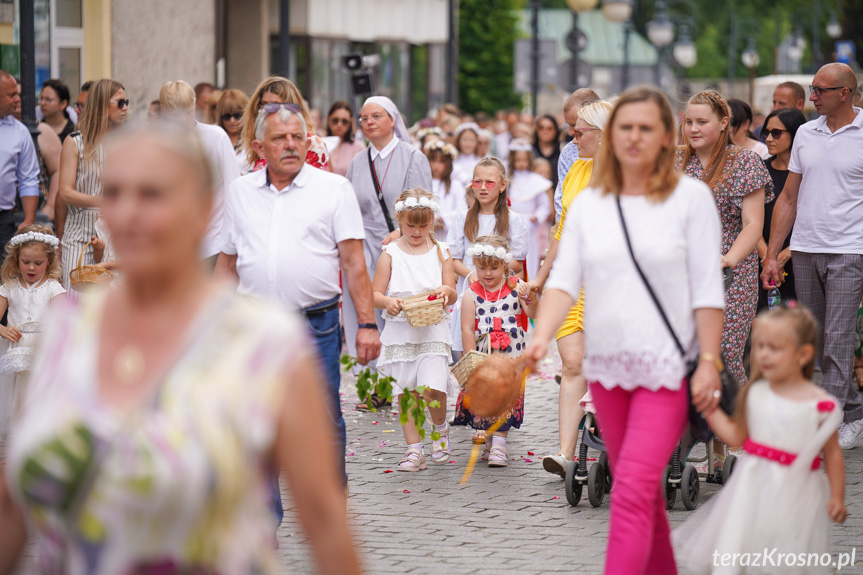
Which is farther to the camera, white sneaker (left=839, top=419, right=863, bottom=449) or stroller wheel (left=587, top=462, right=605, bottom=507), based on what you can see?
white sneaker (left=839, top=419, right=863, bottom=449)

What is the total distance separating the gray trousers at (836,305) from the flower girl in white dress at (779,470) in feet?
11.9

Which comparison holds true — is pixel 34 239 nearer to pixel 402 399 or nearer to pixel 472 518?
pixel 402 399

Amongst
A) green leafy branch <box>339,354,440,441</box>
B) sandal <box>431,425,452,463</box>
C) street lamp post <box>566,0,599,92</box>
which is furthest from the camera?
street lamp post <box>566,0,599,92</box>

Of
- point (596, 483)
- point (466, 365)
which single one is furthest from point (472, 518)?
point (466, 365)

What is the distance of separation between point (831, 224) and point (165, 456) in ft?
21.8

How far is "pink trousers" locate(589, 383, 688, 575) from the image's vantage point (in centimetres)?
420

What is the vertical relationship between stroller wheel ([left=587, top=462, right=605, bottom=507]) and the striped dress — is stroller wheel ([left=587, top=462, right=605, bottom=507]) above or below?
below

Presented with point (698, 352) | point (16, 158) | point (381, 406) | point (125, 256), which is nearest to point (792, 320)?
point (698, 352)

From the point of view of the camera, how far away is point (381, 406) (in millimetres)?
9891

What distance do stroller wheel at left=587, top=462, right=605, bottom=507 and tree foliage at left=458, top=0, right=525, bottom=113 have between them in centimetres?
4766

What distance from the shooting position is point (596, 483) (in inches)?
261

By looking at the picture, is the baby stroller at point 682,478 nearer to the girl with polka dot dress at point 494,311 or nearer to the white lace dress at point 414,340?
the girl with polka dot dress at point 494,311

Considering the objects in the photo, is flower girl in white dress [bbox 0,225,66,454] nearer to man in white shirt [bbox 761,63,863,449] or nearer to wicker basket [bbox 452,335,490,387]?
wicker basket [bbox 452,335,490,387]

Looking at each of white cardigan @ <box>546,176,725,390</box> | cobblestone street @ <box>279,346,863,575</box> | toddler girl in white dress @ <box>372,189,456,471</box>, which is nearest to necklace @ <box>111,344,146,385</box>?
white cardigan @ <box>546,176,725,390</box>
